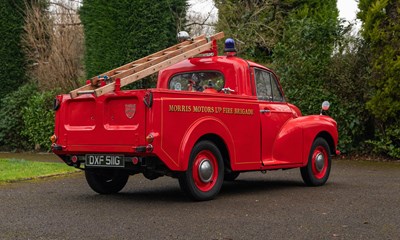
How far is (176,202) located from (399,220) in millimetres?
2756

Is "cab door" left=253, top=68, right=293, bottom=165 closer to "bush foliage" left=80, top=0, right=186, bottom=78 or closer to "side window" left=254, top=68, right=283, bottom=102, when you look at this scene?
"side window" left=254, top=68, right=283, bottom=102

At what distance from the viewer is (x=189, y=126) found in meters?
7.76

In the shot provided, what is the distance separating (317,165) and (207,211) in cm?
335

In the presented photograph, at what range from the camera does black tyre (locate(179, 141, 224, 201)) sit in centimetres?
777

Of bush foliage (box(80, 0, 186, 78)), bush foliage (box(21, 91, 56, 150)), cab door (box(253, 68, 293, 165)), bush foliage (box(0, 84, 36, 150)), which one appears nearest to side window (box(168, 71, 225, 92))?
cab door (box(253, 68, 293, 165))

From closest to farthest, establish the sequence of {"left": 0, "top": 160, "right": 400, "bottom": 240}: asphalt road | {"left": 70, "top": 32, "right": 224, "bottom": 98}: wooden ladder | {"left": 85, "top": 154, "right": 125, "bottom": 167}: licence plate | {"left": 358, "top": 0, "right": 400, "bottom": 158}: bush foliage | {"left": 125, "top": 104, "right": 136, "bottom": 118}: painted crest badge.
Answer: {"left": 0, "top": 160, "right": 400, "bottom": 240}: asphalt road
{"left": 125, "top": 104, "right": 136, "bottom": 118}: painted crest badge
{"left": 85, "top": 154, "right": 125, "bottom": 167}: licence plate
{"left": 70, "top": 32, "right": 224, "bottom": 98}: wooden ladder
{"left": 358, "top": 0, "right": 400, "bottom": 158}: bush foliage

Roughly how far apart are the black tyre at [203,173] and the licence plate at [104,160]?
2.56 feet

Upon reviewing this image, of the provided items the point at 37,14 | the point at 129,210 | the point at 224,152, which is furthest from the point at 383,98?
the point at 37,14

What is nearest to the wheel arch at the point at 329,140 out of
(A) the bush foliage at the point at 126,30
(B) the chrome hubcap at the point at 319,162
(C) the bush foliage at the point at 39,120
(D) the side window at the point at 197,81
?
(B) the chrome hubcap at the point at 319,162

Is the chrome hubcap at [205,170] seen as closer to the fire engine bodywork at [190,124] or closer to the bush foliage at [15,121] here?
the fire engine bodywork at [190,124]

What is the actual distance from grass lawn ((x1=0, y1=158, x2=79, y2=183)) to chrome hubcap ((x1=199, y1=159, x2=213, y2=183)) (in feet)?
13.1

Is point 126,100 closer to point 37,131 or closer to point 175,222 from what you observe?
point 175,222

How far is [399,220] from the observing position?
6.56m

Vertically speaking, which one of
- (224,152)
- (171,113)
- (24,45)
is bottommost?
(224,152)
